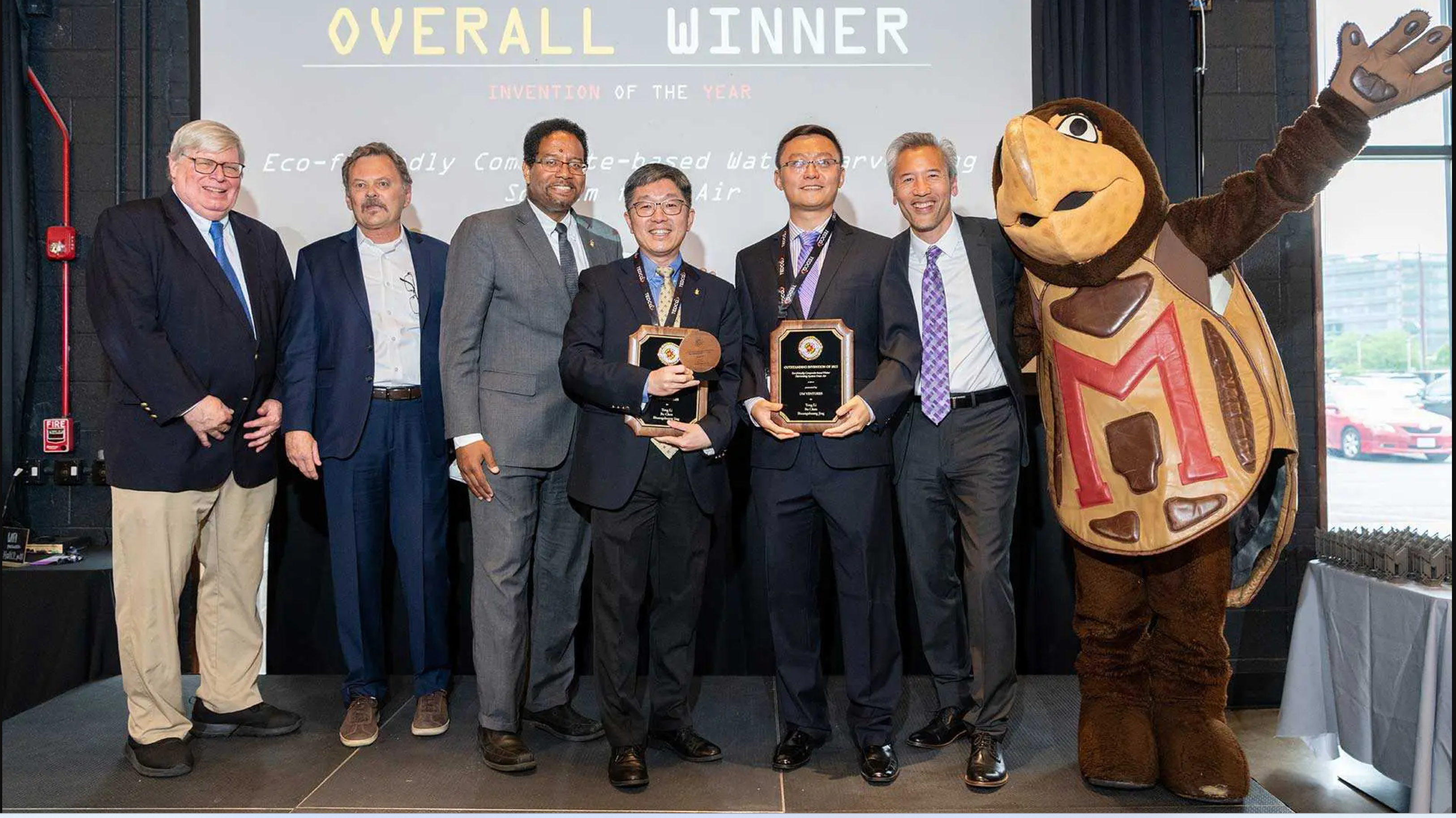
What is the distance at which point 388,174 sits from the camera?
114 inches

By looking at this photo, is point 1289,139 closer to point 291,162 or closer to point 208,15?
point 291,162

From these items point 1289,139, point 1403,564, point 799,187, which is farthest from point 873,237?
point 1403,564

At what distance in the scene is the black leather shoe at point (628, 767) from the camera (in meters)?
2.44

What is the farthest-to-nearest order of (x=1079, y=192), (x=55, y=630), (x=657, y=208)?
1. (x=55, y=630)
2. (x=657, y=208)
3. (x=1079, y=192)

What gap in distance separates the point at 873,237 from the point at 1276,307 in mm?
2080

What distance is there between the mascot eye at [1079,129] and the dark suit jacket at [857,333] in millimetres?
526

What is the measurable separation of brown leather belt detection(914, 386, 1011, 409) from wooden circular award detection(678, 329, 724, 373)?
71cm

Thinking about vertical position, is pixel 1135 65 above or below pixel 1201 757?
above

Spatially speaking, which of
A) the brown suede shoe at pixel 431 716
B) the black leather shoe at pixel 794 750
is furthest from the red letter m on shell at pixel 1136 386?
the brown suede shoe at pixel 431 716

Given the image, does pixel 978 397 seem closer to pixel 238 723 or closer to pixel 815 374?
pixel 815 374

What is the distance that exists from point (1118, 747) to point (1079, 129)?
1529 millimetres

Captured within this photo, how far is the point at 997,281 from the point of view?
2.64 meters

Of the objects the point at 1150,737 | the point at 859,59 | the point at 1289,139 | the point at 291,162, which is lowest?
the point at 1150,737

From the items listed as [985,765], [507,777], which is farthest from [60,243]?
[985,765]
